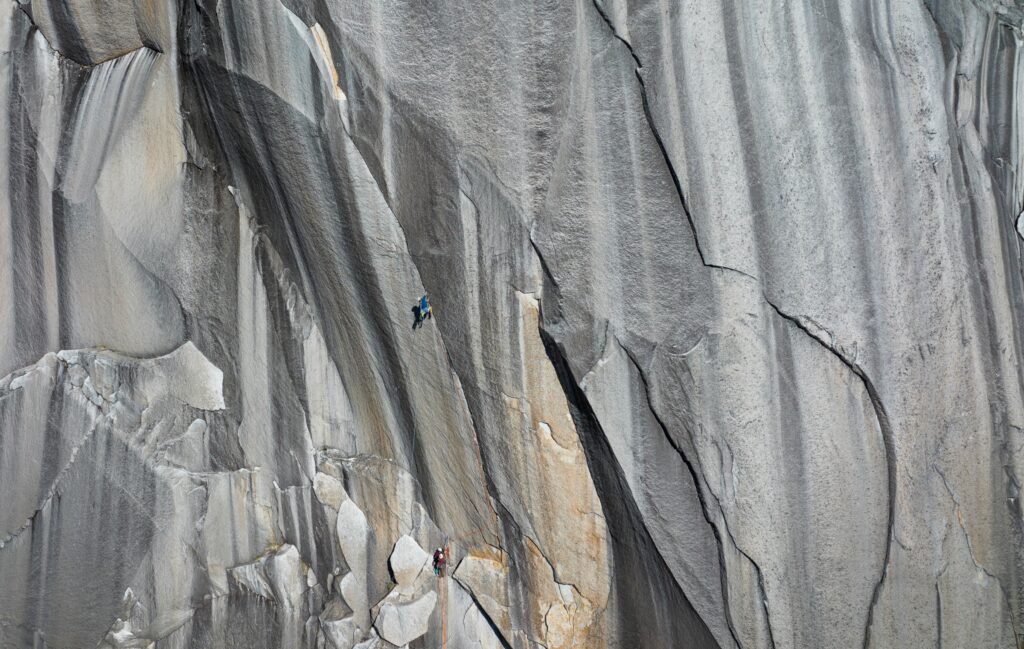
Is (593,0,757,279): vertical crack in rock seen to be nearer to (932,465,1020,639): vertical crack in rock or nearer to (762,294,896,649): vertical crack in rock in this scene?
(762,294,896,649): vertical crack in rock

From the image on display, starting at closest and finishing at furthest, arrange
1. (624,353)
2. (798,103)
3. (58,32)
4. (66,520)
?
(798,103) < (624,353) < (58,32) < (66,520)

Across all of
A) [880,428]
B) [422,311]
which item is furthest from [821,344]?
[422,311]

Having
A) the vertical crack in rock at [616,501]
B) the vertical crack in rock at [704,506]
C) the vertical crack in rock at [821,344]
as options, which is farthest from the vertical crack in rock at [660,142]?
the vertical crack in rock at [616,501]

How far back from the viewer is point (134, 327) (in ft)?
13.3

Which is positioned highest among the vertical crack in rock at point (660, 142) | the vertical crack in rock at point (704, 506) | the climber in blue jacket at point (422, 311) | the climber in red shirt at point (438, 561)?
the vertical crack in rock at point (660, 142)

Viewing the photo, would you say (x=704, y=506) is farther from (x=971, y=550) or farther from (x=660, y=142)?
(x=660, y=142)

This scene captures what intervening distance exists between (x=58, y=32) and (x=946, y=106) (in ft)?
12.7

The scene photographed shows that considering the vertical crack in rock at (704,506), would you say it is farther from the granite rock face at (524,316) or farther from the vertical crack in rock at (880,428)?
the vertical crack in rock at (880,428)

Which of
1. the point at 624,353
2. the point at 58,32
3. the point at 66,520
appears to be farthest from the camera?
the point at 66,520

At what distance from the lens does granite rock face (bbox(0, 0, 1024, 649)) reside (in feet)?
10.4

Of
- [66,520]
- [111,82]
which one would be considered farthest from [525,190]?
[66,520]

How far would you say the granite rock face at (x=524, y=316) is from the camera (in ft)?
10.4

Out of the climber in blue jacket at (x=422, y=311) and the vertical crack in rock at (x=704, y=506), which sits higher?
the climber in blue jacket at (x=422, y=311)

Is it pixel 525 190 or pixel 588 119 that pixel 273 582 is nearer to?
pixel 525 190
